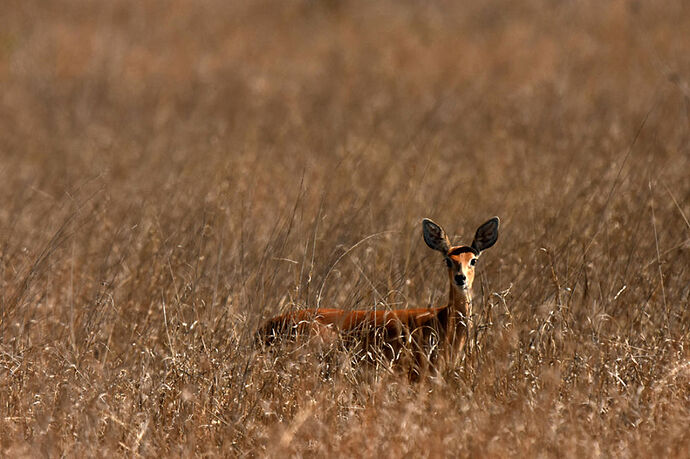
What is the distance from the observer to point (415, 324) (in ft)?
16.0

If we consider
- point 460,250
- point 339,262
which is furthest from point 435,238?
point 339,262

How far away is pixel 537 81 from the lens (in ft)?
42.9

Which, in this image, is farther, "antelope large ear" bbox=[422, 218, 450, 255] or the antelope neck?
"antelope large ear" bbox=[422, 218, 450, 255]

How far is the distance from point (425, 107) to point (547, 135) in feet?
9.63

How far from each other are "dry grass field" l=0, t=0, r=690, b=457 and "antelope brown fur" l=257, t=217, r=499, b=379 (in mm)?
105

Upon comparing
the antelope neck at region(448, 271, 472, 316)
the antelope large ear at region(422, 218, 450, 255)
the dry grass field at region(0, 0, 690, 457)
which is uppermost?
the antelope large ear at region(422, 218, 450, 255)

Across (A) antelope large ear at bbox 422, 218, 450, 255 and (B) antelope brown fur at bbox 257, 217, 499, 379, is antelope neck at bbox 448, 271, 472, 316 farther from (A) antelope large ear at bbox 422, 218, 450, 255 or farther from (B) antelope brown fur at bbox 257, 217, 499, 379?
(A) antelope large ear at bbox 422, 218, 450, 255

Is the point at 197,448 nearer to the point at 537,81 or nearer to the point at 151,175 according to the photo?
the point at 151,175

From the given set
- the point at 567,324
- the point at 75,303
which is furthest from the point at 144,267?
the point at 567,324

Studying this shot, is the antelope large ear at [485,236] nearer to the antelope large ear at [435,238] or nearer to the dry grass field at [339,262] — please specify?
the antelope large ear at [435,238]

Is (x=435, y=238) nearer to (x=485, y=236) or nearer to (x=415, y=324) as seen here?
(x=485, y=236)

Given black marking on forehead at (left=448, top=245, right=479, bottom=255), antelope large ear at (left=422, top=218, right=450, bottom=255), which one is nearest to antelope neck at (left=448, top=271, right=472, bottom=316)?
black marking on forehead at (left=448, top=245, right=479, bottom=255)

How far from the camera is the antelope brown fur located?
4.64 meters

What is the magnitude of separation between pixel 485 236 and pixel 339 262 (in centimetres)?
133
